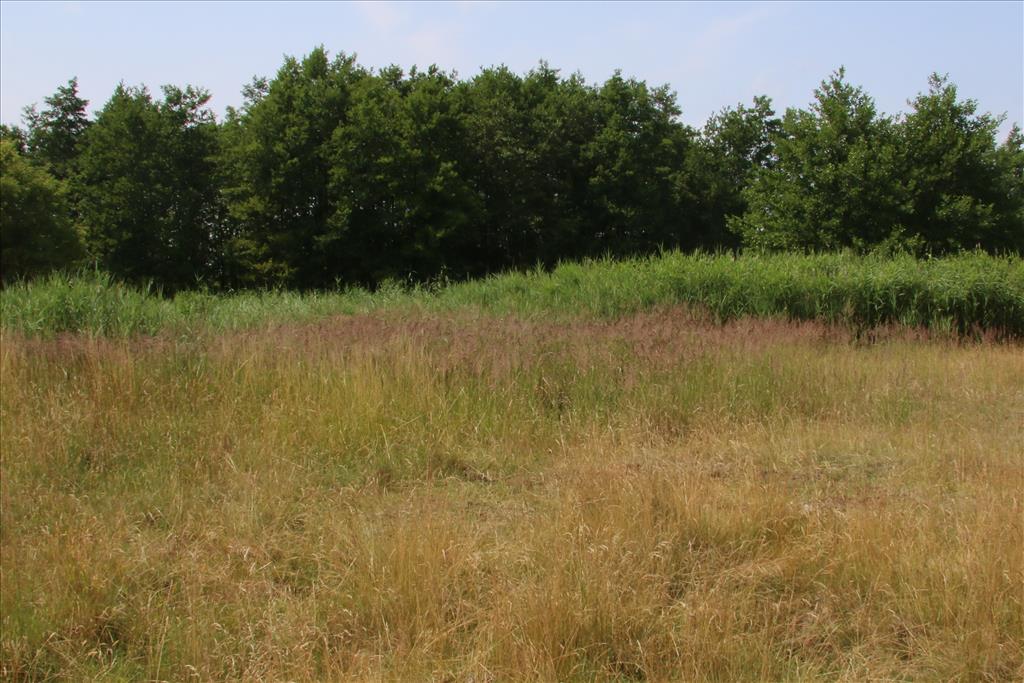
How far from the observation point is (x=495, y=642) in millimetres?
2676

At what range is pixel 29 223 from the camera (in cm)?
2697

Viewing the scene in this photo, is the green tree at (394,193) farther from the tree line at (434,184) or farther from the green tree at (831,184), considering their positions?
the green tree at (831,184)

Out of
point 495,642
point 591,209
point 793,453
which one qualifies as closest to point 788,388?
point 793,453

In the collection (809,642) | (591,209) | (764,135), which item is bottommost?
(809,642)

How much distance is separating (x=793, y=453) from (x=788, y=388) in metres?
1.74

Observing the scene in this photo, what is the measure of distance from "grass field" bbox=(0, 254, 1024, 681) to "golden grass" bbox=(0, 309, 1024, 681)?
0.02 meters

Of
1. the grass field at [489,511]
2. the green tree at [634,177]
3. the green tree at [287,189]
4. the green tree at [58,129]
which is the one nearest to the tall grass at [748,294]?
the grass field at [489,511]

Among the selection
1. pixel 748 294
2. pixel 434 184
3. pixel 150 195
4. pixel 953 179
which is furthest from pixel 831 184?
pixel 150 195

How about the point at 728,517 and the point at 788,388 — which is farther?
the point at 788,388

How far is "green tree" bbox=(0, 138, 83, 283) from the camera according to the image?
26438 millimetres

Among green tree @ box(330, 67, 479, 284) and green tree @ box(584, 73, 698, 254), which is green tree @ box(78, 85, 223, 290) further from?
green tree @ box(584, 73, 698, 254)

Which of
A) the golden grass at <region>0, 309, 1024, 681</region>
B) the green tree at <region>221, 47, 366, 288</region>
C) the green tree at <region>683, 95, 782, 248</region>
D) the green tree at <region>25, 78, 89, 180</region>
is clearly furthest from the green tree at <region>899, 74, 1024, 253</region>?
the green tree at <region>25, 78, 89, 180</region>

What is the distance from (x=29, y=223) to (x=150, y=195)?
6177 mm

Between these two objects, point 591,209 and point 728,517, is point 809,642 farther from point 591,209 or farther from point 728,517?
point 591,209
